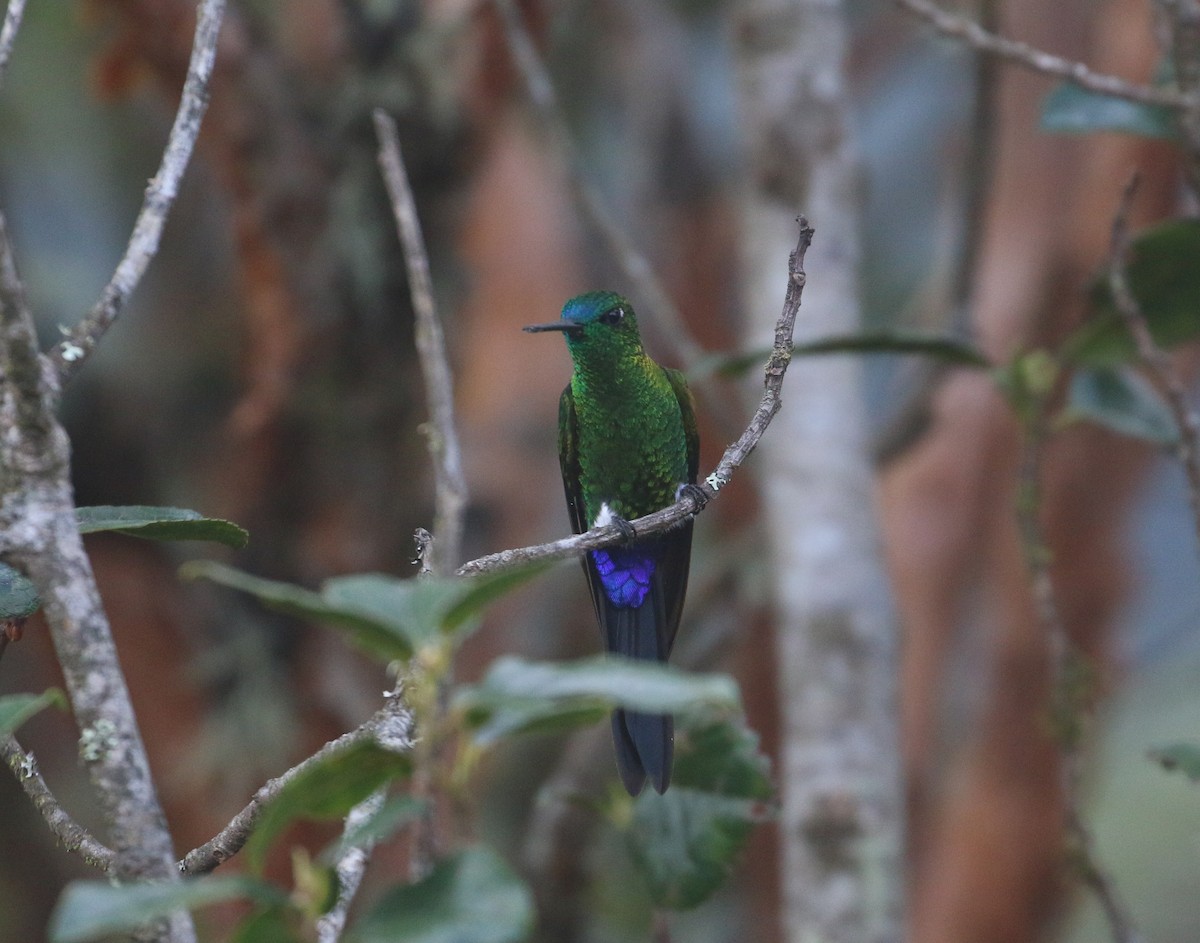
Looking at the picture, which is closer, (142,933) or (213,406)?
(142,933)

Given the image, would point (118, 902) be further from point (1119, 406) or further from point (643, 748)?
point (1119, 406)

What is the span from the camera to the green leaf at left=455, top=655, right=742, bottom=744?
806 mm

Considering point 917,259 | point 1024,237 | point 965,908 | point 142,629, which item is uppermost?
point 917,259

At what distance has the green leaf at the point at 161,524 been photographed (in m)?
1.38

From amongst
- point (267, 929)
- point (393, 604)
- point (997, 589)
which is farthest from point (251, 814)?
point (997, 589)

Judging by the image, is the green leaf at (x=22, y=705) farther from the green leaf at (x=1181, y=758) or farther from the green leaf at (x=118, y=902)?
the green leaf at (x=1181, y=758)

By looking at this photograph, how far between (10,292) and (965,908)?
194 inches

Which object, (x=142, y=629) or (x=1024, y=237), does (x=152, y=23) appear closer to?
(x=142, y=629)

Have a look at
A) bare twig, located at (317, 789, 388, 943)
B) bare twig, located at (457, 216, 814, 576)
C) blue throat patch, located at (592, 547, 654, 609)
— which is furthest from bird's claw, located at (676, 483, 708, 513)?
bare twig, located at (317, 789, 388, 943)

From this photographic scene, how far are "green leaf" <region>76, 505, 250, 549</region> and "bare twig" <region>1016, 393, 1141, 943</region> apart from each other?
1.58 metres

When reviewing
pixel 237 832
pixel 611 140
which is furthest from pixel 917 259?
pixel 237 832

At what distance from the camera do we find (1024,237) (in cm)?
531

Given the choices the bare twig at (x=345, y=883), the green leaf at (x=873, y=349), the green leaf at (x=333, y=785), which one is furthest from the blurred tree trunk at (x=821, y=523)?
the green leaf at (x=333, y=785)

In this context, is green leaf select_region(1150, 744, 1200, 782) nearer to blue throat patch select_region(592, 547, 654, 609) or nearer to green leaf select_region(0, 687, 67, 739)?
blue throat patch select_region(592, 547, 654, 609)
